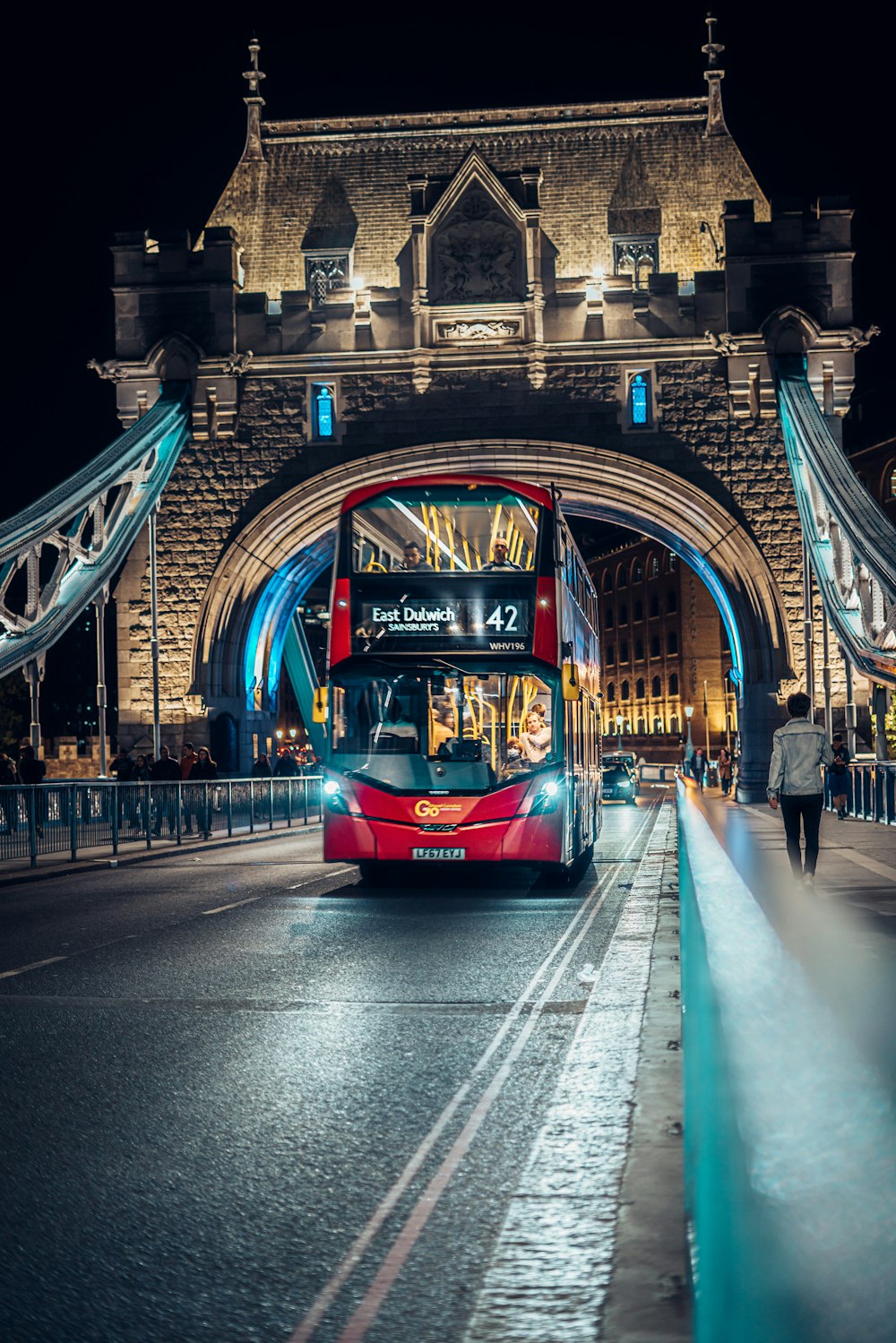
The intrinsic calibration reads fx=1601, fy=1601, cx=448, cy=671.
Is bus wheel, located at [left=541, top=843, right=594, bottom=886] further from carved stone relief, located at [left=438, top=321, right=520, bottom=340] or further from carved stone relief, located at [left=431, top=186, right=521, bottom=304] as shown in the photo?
carved stone relief, located at [left=431, top=186, right=521, bottom=304]

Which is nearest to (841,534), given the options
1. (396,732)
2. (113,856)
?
(113,856)

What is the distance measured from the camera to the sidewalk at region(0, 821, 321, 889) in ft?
55.5

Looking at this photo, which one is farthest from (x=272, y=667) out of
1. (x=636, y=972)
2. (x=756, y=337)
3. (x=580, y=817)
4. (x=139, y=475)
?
(x=636, y=972)

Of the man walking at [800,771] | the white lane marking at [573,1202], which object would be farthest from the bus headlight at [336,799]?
the white lane marking at [573,1202]

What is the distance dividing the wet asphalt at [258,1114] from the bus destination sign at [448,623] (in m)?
3.22

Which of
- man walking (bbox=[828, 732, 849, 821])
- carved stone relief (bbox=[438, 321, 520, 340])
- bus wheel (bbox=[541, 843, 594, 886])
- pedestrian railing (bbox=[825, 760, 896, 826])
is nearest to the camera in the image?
bus wheel (bbox=[541, 843, 594, 886])

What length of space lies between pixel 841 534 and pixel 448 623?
17.5 metres

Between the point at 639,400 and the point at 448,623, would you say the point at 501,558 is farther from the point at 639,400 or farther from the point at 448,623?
the point at 639,400

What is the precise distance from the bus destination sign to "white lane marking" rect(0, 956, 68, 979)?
5249 mm

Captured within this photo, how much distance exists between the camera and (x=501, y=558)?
14.3 m

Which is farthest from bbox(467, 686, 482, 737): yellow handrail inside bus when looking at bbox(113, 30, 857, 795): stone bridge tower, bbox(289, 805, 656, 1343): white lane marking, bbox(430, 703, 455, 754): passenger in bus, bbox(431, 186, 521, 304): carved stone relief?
bbox(431, 186, 521, 304): carved stone relief

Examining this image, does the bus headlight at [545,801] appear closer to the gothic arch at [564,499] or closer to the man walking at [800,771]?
the man walking at [800,771]

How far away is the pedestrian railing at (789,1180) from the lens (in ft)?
5.44

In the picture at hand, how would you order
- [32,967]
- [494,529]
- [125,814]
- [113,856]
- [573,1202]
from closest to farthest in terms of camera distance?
[573,1202] < [32,967] < [494,529] < [113,856] < [125,814]
